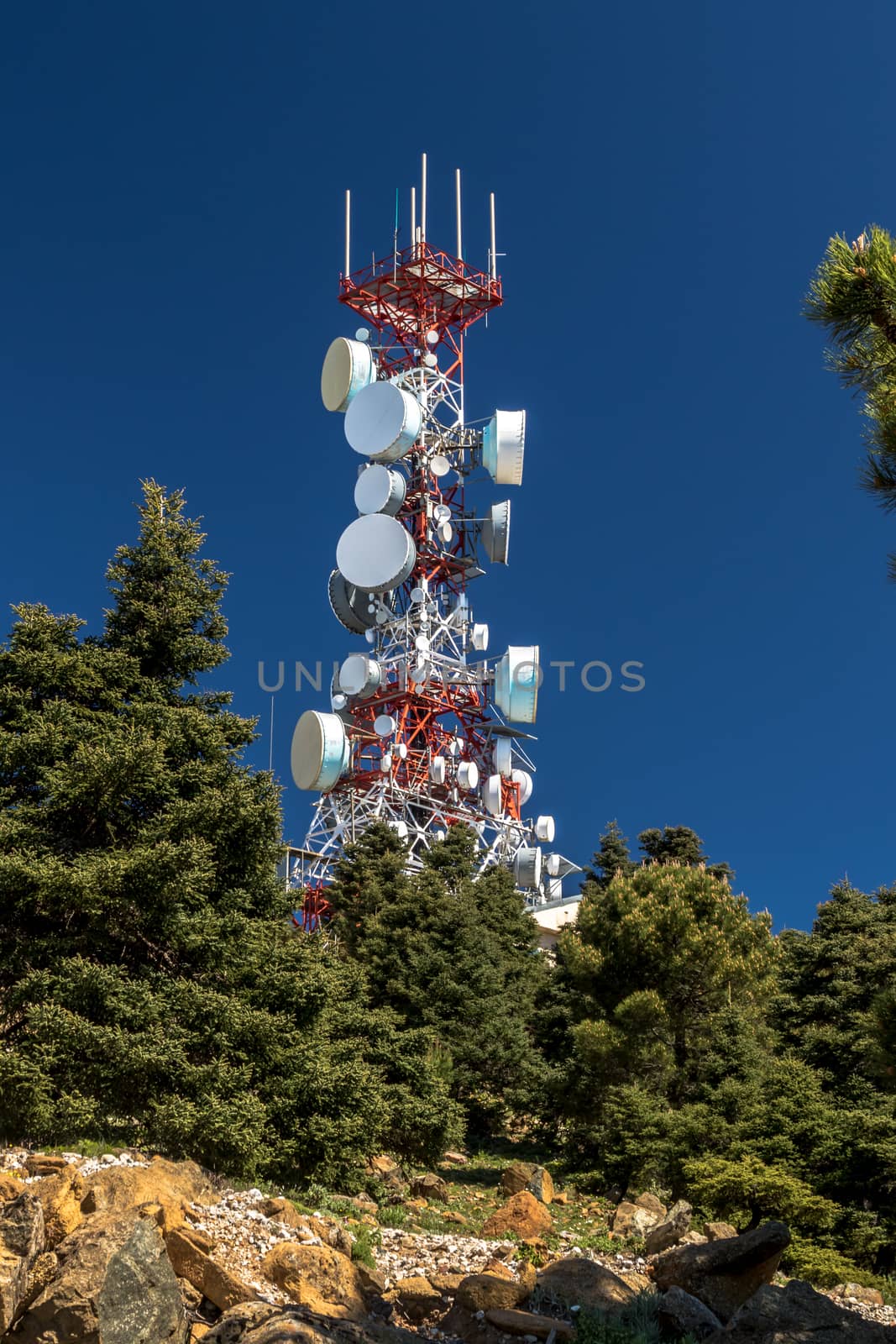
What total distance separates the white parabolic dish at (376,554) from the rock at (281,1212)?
3129 centimetres

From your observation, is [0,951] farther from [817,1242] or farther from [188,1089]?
[817,1242]

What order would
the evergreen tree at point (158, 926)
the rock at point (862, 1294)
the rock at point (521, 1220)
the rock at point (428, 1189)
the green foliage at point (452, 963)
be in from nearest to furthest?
1. the rock at point (862, 1294)
2. the rock at point (521, 1220)
3. the evergreen tree at point (158, 926)
4. the rock at point (428, 1189)
5. the green foliage at point (452, 963)

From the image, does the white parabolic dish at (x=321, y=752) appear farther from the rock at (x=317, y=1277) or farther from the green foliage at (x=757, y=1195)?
the rock at (x=317, y=1277)

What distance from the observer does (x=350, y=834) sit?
40.6 meters

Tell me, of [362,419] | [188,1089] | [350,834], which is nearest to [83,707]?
[188,1089]

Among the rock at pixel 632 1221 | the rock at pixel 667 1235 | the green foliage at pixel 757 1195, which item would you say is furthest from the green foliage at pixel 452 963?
the rock at pixel 667 1235

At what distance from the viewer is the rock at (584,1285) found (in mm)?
9820

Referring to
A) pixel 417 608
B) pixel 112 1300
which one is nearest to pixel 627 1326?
pixel 112 1300

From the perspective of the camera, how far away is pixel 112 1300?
8.39 metres

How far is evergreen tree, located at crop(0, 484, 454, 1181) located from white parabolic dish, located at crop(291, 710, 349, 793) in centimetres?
2244

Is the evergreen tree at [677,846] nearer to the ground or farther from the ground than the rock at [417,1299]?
farther from the ground

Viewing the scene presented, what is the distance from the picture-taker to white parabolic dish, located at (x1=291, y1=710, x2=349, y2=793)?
1585 inches

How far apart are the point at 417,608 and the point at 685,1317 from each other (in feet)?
117

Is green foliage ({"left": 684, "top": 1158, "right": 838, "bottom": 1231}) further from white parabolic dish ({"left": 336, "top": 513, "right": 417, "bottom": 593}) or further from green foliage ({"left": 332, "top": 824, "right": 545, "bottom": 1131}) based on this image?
white parabolic dish ({"left": 336, "top": 513, "right": 417, "bottom": 593})
